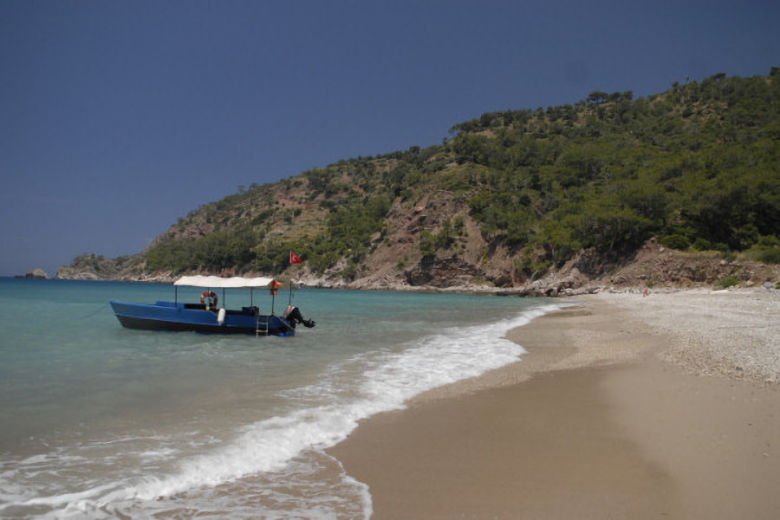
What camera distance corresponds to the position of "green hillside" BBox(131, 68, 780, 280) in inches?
1980

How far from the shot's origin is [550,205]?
7819 centimetres

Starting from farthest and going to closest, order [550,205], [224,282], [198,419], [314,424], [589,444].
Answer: [550,205], [224,282], [198,419], [314,424], [589,444]

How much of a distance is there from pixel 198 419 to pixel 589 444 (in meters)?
5.56

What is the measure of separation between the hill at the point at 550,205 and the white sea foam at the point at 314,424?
39721 millimetres

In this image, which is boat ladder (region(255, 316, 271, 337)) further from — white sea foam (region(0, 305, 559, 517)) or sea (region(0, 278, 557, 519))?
white sea foam (region(0, 305, 559, 517))

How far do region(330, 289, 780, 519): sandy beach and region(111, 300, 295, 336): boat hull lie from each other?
10982 mm

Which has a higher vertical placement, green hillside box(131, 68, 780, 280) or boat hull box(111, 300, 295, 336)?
green hillside box(131, 68, 780, 280)

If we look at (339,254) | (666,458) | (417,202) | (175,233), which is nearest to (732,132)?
(417,202)

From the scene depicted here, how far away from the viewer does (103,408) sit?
719 centimetres

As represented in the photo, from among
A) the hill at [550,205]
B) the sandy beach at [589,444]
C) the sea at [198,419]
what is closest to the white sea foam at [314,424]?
the sea at [198,419]

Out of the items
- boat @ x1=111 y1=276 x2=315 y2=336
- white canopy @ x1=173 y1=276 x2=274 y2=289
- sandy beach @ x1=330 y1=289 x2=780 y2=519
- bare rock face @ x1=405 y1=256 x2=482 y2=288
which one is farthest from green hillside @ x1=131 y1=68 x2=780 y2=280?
white canopy @ x1=173 y1=276 x2=274 y2=289

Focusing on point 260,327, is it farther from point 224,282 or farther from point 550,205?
point 550,205

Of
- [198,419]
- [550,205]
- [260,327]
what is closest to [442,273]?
[550,205]

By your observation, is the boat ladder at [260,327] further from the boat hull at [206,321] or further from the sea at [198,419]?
the sea at [198,419]
